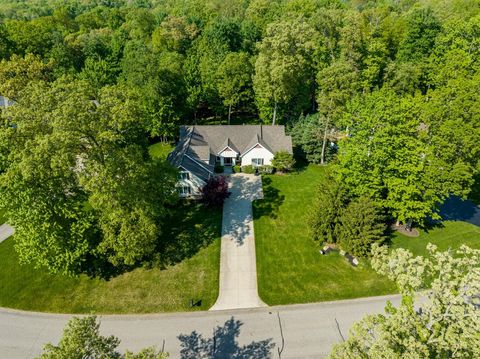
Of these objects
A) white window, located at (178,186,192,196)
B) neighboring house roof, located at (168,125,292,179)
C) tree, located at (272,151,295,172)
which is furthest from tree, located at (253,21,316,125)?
white window, located at (178,186,192,196)

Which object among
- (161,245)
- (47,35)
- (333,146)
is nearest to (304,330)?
(161,245)

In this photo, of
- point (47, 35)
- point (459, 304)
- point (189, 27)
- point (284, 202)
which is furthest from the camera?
point (189, 27)

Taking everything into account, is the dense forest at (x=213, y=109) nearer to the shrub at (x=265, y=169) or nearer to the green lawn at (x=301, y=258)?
the green lawn at (x=301, y=258)

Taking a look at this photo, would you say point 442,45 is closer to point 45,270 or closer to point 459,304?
point 459,304

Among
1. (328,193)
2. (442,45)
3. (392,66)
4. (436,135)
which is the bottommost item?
(328,193)

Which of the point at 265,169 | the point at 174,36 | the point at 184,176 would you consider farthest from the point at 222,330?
the point at 174,36

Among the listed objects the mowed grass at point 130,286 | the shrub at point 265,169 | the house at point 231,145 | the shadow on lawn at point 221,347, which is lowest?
the shadow on lawn at point 221,347

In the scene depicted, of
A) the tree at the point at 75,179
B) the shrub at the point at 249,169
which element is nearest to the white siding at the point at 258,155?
the shrub at the point at 249,169
